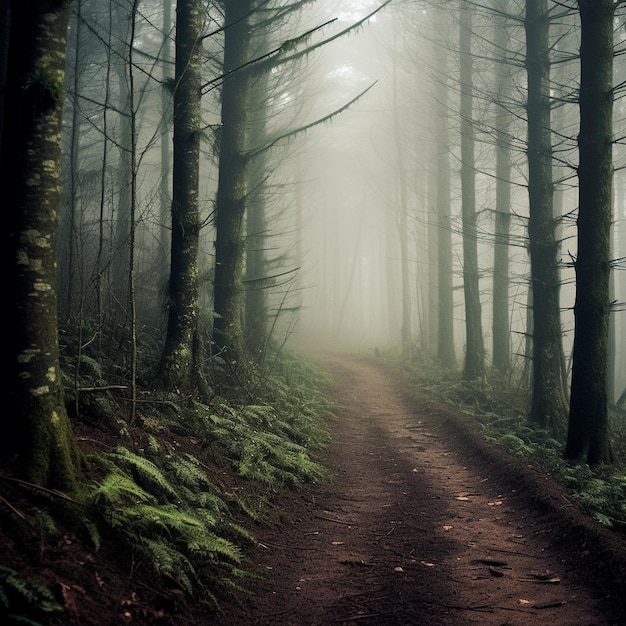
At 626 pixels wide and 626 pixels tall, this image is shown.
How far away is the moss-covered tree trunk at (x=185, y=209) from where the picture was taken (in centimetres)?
763

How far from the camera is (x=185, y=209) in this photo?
780cm

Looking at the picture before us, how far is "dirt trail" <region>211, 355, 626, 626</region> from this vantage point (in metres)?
3.86

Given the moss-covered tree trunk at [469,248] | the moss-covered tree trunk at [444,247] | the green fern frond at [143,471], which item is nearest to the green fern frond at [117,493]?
the green fern frond at [143,471]

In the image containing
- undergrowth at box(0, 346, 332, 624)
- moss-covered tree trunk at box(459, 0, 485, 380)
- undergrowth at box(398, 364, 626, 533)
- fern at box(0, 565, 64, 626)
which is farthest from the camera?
moss-covered tree trunk at box(459, 0, 485, 380)

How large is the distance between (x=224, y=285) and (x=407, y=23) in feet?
45.7

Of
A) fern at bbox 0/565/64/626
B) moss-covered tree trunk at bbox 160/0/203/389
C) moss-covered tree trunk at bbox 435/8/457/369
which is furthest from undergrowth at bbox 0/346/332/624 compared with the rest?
moss-covered tree trunk at bbox 435/8/457/369

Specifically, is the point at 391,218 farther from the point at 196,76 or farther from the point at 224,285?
the point at 196,76

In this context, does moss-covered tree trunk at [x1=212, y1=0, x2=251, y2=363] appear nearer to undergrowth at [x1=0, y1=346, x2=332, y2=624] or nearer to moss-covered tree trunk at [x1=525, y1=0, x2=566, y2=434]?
undergrowth at [x1=0, y1=346, x2=332, y2=624]

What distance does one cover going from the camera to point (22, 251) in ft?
12.1

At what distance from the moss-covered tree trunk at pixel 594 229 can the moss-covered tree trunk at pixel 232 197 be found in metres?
6.27

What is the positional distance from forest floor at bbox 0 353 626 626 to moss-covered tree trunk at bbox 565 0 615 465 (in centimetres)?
144

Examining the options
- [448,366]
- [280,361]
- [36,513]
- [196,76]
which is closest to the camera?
[36,513]

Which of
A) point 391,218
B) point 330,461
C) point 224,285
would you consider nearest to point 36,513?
point 330,461

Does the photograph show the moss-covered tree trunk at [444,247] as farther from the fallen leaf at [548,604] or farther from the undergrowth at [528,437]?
the fallen leaf at [548,604]
